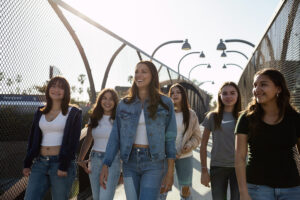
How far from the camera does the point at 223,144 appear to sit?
366 cm

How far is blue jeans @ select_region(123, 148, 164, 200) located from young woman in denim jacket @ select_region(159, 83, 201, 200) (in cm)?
125

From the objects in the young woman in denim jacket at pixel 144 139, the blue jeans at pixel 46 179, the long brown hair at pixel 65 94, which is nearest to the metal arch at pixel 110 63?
the long brown hair at pixel 65 94

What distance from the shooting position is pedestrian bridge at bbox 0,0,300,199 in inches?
126

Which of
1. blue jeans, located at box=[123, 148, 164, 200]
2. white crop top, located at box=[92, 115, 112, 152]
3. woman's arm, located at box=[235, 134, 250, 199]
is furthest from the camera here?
white crop top, located at box=[92, 115, 112, 152]

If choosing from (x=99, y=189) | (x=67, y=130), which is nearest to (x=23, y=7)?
(x=67, y=130)

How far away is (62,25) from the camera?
14.3 feet

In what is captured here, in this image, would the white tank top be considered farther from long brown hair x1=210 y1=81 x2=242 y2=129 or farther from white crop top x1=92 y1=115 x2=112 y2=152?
white crop top x1=92 y1=115 x2=112 y2=152

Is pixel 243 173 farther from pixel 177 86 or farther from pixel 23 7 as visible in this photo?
pixel 23 7

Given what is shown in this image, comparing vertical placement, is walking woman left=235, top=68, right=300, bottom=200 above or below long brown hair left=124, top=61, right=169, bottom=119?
below

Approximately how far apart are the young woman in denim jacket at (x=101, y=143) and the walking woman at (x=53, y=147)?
44 cm

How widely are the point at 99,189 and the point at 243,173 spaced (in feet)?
6.60

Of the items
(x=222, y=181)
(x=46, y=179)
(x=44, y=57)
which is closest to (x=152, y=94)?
(x=222, y=181)

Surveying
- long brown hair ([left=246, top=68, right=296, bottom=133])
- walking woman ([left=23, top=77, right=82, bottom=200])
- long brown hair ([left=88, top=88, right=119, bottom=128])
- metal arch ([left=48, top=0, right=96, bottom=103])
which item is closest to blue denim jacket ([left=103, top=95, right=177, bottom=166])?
walking woman ([left=23, top=77, right=82, bottom=200])

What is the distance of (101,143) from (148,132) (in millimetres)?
1244
